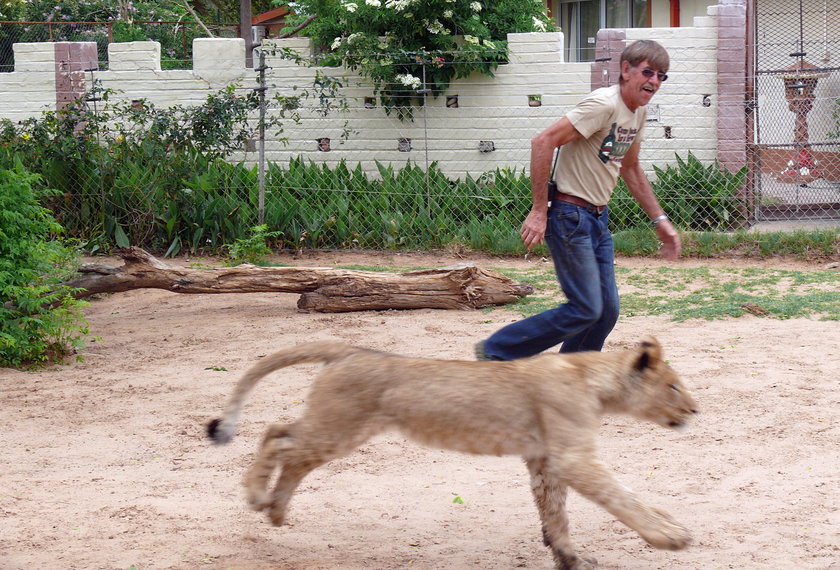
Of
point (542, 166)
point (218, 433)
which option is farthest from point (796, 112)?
point (218, 433)

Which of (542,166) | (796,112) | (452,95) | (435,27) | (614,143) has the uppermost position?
(435,27)

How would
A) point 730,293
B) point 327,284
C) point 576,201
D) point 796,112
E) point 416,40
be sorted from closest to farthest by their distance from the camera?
point 576,201 → point 327,284 → point 730,293 → point 416,40 → point 796,112

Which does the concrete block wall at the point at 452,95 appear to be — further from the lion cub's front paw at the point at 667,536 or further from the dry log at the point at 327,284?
the lion cub's front paw at the point at 667,536

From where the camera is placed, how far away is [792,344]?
7480 millimetres

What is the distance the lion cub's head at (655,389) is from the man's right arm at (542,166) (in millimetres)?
947

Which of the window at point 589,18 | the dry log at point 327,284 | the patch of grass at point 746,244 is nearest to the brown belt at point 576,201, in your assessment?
the dry log at point 327,284

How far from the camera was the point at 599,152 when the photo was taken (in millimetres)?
4855

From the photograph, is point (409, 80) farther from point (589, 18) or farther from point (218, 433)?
point (218, 433)

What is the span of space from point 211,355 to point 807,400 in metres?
4.65

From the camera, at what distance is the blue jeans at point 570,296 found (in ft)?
15.5

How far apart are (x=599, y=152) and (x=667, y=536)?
82.0 inches

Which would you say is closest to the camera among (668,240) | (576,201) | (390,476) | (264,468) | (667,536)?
(667,536)

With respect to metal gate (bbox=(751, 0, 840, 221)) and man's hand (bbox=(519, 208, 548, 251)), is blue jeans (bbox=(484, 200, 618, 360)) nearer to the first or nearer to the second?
man's hand (bbox=(519, 208, 548, 251))

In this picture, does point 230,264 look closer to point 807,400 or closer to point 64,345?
point 64,345
